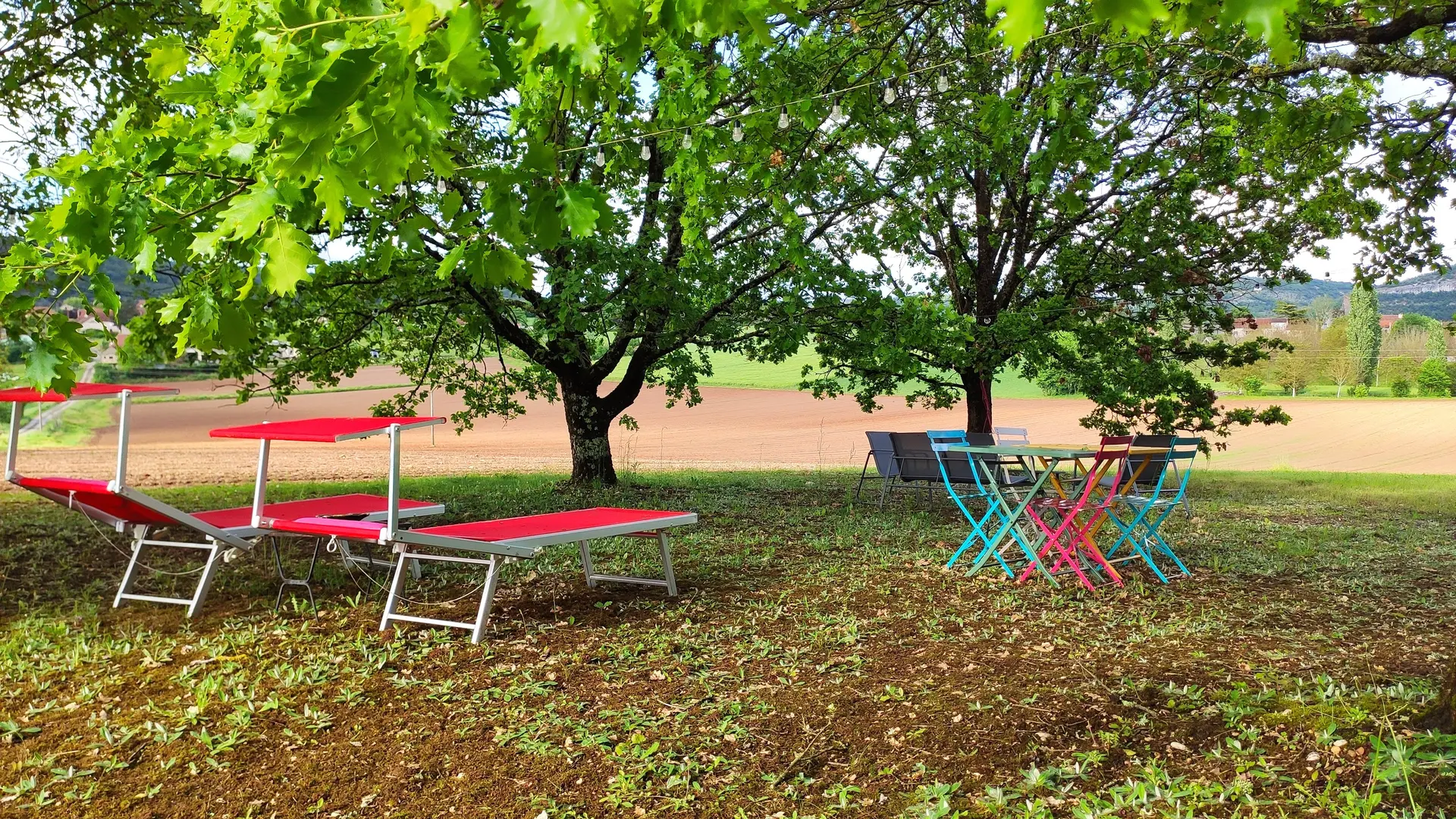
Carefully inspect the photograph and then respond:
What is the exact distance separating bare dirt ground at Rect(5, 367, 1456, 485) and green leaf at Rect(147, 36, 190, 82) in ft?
27.3

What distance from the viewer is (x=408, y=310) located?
10453mm

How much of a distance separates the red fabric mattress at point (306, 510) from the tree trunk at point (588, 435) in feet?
17.6

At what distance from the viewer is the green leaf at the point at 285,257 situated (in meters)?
2.01

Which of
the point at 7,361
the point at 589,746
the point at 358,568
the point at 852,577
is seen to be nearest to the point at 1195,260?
the point at 852,577

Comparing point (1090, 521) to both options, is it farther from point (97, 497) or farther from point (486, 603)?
point (97, 497)

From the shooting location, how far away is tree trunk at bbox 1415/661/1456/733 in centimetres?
294

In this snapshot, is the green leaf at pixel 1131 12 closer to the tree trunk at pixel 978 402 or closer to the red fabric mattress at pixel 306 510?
the red fabric mattress at pixel 306 510

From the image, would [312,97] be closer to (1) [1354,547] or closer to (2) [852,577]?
(2) [852,577]

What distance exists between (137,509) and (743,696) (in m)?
3.05

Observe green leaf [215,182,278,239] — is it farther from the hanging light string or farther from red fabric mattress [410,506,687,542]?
red fabric mattress [410,506,687,542]

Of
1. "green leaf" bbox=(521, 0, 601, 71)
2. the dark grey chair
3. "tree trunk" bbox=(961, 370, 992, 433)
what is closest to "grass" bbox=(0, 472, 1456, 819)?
"green leaf" bbox=(521, 0, 601, 71)

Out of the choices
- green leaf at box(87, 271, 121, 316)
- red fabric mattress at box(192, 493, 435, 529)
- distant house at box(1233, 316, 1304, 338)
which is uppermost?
distant house at box(1233, 316, 1304, 338)

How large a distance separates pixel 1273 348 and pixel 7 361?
12188mm

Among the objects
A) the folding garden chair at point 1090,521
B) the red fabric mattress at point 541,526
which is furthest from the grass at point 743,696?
the red fabric mattress at point 541,526
